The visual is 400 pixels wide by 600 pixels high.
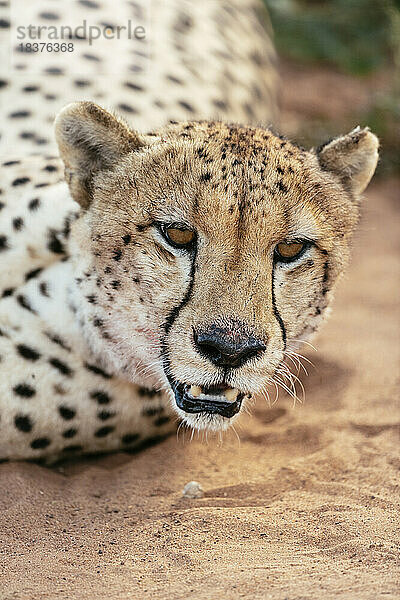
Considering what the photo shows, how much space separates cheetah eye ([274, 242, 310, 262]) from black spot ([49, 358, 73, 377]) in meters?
0.86

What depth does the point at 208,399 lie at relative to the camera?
2.48 meters

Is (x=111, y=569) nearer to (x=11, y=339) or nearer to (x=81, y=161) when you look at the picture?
(x=11, y=339)

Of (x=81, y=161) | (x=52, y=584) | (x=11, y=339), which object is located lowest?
(x=52, y=584)

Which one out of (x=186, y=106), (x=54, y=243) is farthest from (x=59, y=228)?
(x=186, y=106)

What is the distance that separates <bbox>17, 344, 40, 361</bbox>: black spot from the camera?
9.43 feet

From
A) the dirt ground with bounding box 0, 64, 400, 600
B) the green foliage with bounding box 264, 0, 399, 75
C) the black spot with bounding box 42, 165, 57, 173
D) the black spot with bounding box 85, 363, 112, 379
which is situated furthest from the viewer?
the green foliage with bounding box 264, 0, 399, 75

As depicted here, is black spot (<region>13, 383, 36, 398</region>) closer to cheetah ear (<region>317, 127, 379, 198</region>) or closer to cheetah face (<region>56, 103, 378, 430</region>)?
cheetah face (<region>56, 103, 378, 430</region>)

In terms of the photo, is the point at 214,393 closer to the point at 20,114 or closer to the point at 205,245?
the point at 205,245

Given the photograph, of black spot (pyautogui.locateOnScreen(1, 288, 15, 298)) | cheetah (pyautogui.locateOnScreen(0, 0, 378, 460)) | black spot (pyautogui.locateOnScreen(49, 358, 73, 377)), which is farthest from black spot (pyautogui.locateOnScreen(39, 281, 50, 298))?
black spot (pyautogui.locateOnScreen(49, 358, 73, 377))

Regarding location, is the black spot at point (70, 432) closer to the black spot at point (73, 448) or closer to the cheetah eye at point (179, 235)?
the black spot at point (73, 448)

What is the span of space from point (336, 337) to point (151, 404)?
125 cm

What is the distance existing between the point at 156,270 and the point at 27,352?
651mm

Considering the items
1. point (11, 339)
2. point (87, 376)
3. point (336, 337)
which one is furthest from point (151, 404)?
point (336, 337)

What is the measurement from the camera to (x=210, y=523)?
98.4 inches
